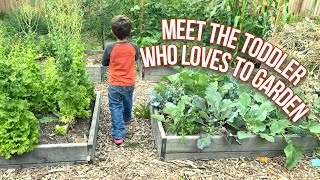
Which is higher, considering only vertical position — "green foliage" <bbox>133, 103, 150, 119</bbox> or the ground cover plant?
the ground cover plant

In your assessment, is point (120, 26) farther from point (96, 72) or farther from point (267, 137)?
point (96, 72)

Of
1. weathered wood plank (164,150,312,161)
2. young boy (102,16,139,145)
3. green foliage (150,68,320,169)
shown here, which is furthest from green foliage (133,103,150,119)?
weathered wood plank (164,150,312,161)

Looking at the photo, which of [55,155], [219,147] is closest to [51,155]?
[55,155]

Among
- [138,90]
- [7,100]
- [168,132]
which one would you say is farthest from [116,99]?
[138,90]

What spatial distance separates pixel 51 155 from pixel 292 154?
232 centimetres

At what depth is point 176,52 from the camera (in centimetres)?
477

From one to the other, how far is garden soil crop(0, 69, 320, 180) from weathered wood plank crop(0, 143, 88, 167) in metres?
0.07

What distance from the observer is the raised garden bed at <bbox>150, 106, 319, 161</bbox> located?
9.80 feet

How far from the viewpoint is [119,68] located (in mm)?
3129

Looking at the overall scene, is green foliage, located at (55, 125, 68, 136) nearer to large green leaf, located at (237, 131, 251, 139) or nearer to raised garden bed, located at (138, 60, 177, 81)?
large green leaf, located at (237, 131, 251, 139)

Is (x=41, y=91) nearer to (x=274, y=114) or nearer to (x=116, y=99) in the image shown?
(x=116, y=99)

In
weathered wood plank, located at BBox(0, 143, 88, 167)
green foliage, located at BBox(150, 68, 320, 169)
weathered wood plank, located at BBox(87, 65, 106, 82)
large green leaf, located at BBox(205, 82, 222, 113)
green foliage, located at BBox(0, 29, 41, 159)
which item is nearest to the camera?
green foliage, located at BBox(0, 29, 41, 159)

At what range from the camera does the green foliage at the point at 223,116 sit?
118 inches

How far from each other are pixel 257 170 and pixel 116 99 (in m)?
1.62
